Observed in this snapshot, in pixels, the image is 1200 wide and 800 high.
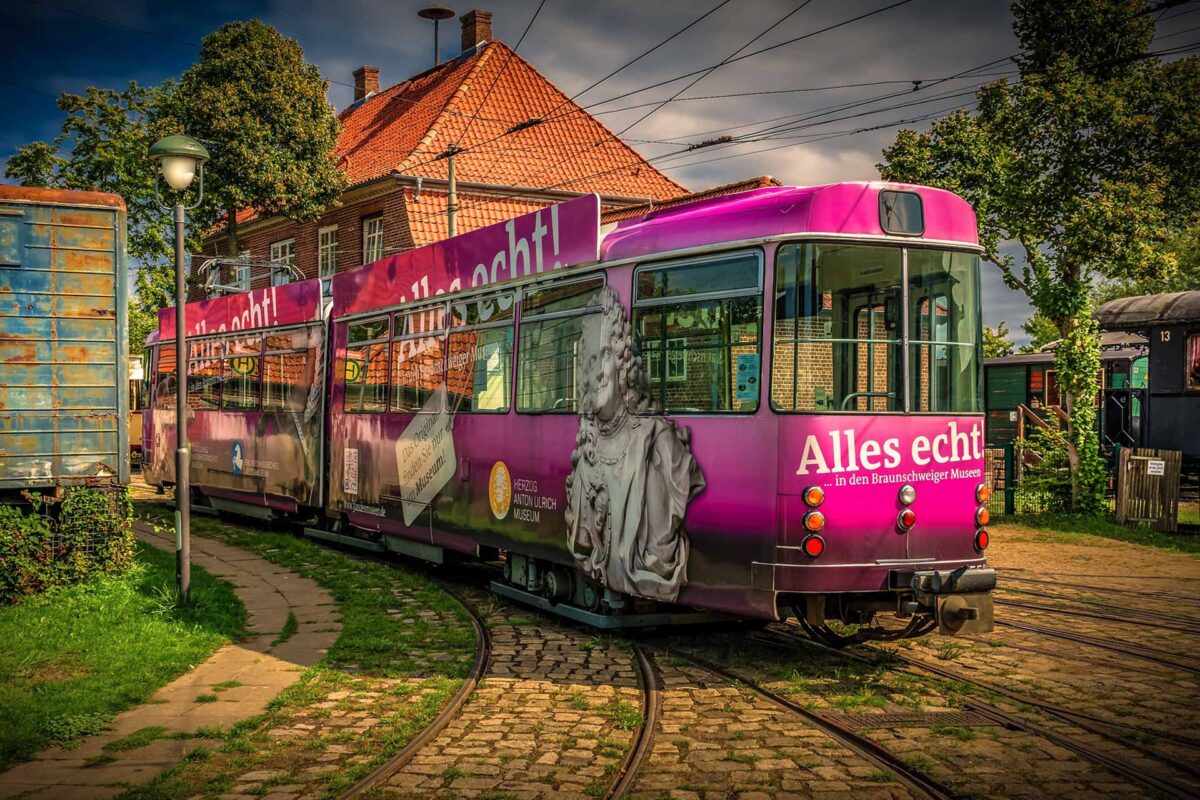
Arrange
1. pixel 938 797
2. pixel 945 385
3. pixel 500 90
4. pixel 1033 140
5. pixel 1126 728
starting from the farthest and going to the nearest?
pixel 500 90
pixel 1033 140
pixel 945 385
pixel 1126 728
pixel 938 797

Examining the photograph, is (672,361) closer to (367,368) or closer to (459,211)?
(367,368)

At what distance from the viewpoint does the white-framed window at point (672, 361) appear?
8.06m

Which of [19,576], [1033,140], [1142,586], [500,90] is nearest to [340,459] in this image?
[19,576]

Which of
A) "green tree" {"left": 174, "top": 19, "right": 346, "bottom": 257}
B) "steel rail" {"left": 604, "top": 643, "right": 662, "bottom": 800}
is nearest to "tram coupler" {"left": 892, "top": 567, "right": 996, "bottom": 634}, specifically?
"steel rail" {"left": 604, "top": 643, "right": 662, "bottom": 800}

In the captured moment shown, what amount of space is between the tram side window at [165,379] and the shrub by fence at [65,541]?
9994 millimetres

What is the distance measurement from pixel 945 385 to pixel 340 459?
8.57m

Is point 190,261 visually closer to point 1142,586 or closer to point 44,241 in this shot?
point 44,241

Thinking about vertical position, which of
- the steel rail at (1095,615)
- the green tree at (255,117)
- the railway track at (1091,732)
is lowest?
the steel rail at (1095,615)

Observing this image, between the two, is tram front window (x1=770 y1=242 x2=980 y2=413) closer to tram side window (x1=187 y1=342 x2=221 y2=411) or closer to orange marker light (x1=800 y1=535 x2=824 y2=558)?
orange marker light (x1=800 y1=535 x2=824 y2=558)

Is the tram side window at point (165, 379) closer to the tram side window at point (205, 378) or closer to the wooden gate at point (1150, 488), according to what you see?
the tram side window at point (205, 378)

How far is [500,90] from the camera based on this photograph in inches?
1316

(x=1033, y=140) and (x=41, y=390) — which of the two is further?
(x=1033, y=140)

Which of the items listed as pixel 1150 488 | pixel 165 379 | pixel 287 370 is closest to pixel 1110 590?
pixel 1150 488

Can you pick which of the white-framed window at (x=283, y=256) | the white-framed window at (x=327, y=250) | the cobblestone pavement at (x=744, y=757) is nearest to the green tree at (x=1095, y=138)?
the cobblestone pavement at (x=744, y=757)
